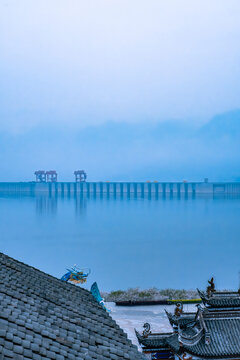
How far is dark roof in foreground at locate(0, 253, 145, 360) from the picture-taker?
2422 mm

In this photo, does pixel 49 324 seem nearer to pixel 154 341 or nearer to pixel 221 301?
pixel 221 301

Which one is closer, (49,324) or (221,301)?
(49,324)

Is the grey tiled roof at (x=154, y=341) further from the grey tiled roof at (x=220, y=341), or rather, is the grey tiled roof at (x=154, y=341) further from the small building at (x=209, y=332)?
the grey tiled roof at (x=220, y=341)

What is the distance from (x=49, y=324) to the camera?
9.68 feet

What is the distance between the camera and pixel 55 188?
328 feet

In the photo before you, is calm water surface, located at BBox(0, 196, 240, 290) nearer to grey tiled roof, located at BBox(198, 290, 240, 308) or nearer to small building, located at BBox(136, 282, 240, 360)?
small building, located at BBox(136, 282, 240, 360)

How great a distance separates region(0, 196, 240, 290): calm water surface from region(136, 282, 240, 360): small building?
11144 mm

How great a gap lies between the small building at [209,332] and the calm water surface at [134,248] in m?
11.1

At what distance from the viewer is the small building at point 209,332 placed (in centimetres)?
589

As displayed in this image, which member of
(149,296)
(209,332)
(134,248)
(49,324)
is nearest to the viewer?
(49,324)

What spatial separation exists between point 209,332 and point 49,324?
12.6 ft

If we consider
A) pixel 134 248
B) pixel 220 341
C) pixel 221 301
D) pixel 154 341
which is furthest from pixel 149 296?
pixel 134 248

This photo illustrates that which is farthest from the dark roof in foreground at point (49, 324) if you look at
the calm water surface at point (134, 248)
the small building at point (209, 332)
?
the calm water surface at point (134, 248)

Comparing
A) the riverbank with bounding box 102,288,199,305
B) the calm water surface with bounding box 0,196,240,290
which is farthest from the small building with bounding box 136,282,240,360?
the calm water surface with bounding box 0,196,240,290
